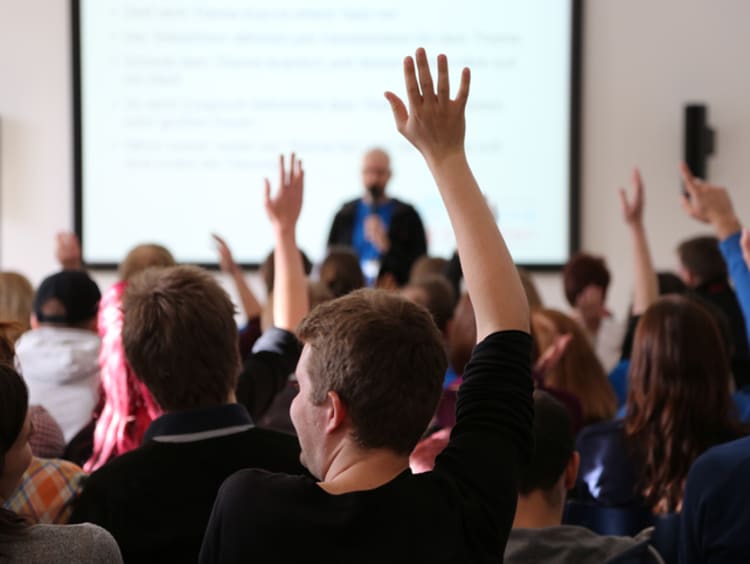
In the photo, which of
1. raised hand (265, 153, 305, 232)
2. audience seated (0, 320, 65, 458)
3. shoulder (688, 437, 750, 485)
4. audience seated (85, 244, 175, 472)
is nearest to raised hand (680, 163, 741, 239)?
shoulder (688, 437, 750, 485)

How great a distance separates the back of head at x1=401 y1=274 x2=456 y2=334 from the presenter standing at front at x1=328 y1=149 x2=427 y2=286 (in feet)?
8.43

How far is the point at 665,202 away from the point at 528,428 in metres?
6.76

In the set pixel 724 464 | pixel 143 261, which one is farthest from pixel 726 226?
pixel 143 261

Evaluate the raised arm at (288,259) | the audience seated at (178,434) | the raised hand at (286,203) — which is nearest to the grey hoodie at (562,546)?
the audience seated at (178,434)

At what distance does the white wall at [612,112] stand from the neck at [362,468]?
656cm

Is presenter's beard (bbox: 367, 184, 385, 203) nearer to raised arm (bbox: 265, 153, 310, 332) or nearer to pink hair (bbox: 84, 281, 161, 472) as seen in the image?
raised arm (bbox: 265, 153, 310, 332)

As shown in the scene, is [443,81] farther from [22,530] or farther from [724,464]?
[724,464]

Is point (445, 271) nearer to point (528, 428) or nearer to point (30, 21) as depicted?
point (528, 428)

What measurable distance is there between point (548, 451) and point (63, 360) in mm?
1492

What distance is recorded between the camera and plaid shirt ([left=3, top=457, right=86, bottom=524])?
1771mm

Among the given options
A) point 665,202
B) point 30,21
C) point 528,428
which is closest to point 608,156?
point 665,202

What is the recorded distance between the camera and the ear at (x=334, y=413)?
1281 mm

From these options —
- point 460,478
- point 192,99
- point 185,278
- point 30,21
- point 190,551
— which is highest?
point 30,21

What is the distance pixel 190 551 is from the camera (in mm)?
1684
